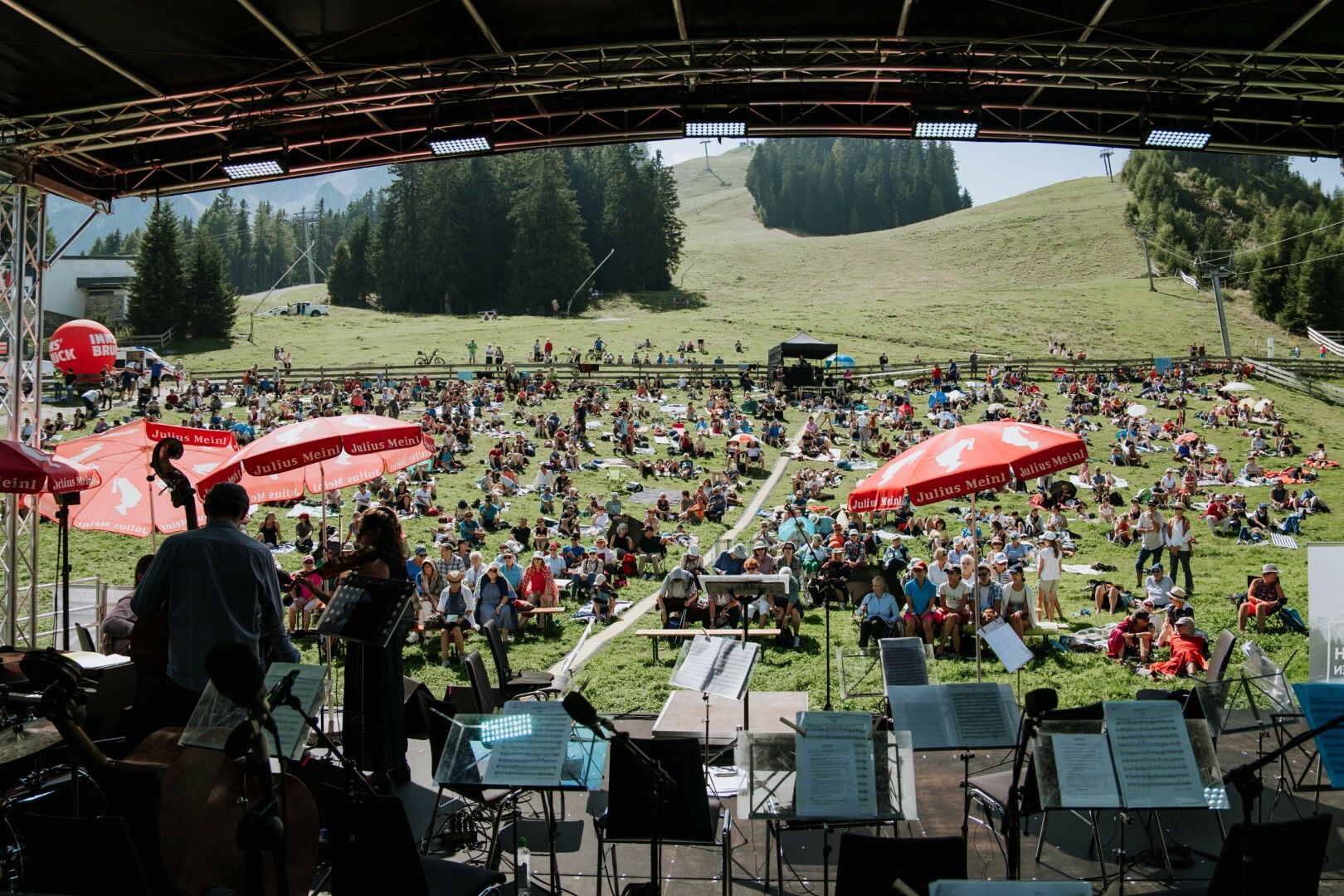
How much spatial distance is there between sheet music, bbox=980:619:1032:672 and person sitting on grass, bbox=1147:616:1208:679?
195 inches

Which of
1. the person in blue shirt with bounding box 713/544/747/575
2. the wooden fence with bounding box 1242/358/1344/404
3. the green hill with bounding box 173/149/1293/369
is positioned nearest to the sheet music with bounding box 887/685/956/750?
the person in blue shirt with bounding box 713/544/747/575

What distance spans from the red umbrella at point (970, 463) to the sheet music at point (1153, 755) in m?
3.02

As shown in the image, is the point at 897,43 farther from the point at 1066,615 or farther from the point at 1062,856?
the point at 1066,615

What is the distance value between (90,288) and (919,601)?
75.9 metres

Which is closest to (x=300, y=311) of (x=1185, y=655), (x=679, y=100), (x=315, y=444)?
(x=679, y=100)

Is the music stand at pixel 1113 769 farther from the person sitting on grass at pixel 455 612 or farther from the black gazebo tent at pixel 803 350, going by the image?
the black gazebo tent at pixel 803 350

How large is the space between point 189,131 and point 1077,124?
9.02 m

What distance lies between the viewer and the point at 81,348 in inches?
951

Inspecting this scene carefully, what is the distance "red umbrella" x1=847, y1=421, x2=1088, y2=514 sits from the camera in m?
8.40

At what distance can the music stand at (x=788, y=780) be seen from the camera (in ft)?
17.1

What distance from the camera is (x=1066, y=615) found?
15.3 m

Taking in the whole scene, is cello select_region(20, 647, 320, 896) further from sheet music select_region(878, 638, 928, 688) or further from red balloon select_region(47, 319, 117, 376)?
red balloon select_region(47, 319, 117, 376)

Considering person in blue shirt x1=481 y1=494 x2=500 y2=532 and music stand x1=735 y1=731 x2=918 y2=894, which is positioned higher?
music stand x1=735 y1=731 x2=918 y2=894

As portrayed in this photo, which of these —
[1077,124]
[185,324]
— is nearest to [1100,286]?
[185,324]
